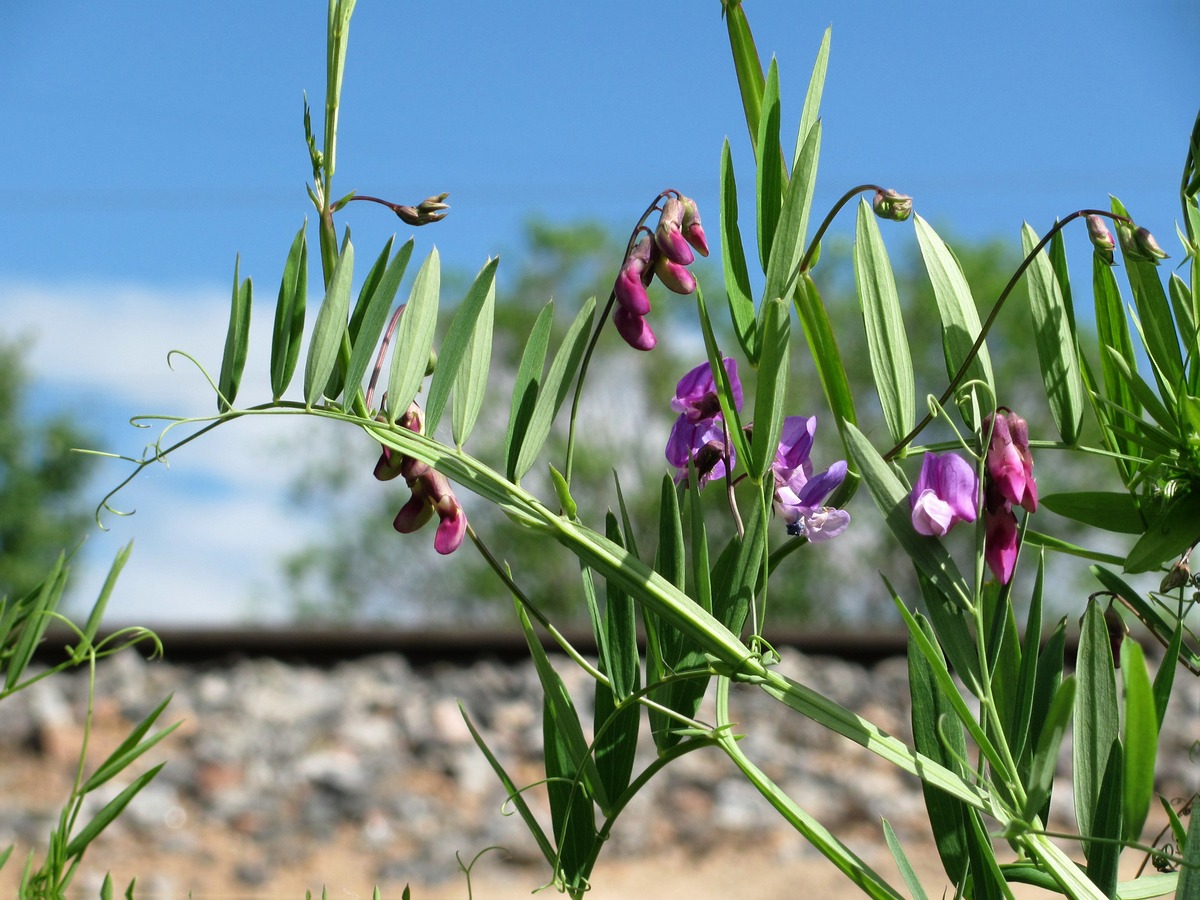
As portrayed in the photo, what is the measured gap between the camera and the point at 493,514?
893cm

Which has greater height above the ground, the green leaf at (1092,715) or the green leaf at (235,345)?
the green leaf at (235,345)

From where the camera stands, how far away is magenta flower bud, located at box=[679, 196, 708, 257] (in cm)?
47

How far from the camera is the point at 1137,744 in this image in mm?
315

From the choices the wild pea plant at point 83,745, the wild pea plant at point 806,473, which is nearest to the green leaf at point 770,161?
the wild pea plant at point 806,473

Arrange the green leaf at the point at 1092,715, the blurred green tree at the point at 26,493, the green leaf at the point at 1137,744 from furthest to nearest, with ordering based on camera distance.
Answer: the blurred green tree at the point at 26,493 → the green leaf at the point at 1092,715 → the green leaf at the point at 1137,744

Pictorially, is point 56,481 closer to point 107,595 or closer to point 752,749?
point 752,749

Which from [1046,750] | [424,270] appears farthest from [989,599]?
[424,270]

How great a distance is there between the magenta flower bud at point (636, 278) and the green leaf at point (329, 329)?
111 mm

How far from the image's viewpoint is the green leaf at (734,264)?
0.43 m

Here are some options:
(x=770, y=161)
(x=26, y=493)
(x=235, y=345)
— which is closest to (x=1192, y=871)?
(x=770, y=161)

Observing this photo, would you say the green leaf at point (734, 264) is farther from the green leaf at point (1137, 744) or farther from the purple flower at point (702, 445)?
the green leaf at point (1137, 744)

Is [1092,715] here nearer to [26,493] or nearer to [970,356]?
[970,356]

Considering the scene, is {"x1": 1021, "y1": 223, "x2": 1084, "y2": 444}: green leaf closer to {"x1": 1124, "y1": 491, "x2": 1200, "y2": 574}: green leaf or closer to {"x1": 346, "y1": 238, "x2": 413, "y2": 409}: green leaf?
{"x1": 1124, "y1": 491, "x2": 1200, "y2": 574}: green leaf

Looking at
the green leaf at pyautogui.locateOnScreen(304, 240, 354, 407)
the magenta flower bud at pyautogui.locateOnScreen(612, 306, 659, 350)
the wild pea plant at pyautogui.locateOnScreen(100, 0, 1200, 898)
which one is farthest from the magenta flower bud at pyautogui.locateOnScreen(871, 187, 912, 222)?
the green leaf at pyautogui.locateOnScreen(304, 240, 354, 407)
